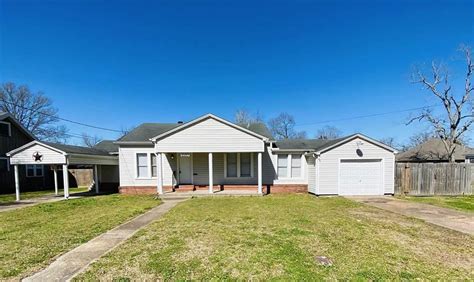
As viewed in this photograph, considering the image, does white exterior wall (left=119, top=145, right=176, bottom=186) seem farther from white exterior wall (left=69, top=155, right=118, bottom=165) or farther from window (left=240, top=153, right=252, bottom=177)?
window (left=240, top=153, right=252, bottom=177)

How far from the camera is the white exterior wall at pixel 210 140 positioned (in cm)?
1350

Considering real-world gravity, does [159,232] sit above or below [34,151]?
below

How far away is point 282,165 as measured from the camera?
15.1 meters

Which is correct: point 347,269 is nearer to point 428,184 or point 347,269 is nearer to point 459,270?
point 459,270

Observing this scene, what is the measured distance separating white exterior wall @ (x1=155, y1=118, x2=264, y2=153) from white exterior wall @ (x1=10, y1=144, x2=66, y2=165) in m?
5.40

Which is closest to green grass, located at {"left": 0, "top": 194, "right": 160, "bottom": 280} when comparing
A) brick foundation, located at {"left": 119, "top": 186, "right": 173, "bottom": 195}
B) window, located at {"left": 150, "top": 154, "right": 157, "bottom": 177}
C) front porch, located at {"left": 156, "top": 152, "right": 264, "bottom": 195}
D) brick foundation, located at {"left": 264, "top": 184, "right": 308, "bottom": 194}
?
brick foundation, located at {"left": 119, "top": 186, "right": 173, "bottom": 195}

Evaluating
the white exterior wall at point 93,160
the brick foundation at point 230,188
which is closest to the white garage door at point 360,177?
the brick foundation at point 230,188

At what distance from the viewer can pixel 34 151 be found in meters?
12.8

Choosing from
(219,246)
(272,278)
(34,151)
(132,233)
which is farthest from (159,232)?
(34,151)

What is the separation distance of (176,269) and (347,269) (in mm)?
3038

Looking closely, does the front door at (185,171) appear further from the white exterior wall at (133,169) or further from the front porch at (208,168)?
the white exterior wall at (133,169)

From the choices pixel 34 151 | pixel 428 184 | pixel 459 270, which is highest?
pixel 34 151

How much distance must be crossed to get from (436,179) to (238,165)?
11.9 meters

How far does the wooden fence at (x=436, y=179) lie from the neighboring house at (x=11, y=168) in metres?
26.4
